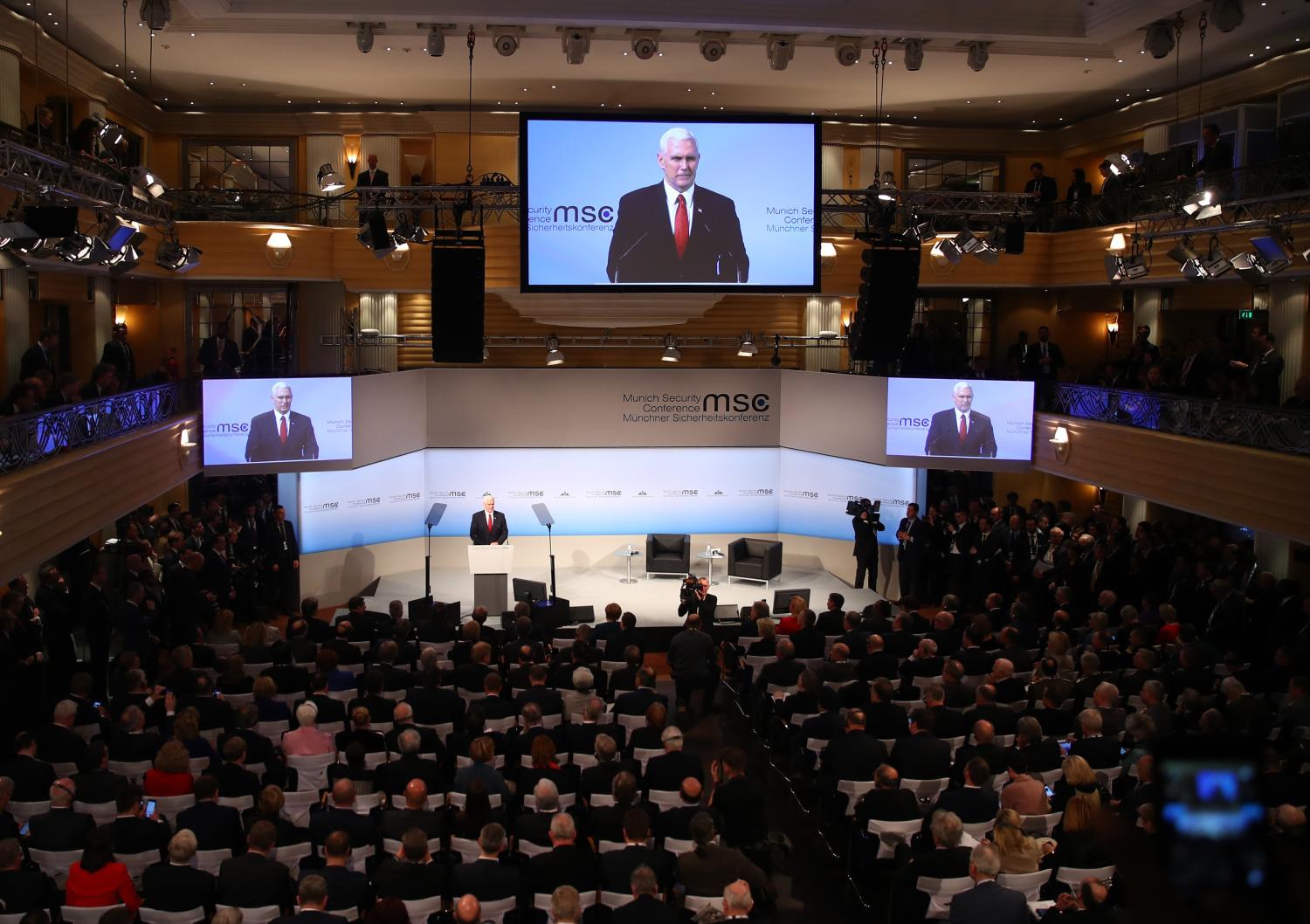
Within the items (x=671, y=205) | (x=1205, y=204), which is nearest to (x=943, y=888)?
(x=1205, y=204)

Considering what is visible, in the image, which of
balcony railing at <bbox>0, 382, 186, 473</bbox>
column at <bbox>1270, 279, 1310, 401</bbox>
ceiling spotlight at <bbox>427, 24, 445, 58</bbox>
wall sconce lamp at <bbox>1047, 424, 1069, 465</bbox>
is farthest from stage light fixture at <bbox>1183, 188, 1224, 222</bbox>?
balcony railing at <bbox>0, 382, 186, 473</bbox>

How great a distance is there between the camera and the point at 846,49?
1544 cm

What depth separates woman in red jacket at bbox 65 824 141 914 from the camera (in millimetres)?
6691

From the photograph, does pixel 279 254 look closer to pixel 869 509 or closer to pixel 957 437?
pixel 869 509

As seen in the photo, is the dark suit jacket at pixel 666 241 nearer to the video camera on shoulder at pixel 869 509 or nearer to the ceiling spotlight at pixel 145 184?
the video camera on shoulder at pixel 869 509

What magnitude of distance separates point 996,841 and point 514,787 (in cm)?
341

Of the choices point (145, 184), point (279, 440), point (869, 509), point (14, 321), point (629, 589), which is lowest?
point (629, 589)

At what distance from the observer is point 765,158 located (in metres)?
15.3

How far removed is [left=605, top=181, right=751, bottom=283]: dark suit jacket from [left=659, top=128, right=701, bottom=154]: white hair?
0.45 metres

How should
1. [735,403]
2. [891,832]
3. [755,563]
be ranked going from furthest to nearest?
[735,403], [755,563], [891,832]

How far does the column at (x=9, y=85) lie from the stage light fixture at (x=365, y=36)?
3981mm

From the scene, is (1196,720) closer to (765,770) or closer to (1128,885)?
(765,770)

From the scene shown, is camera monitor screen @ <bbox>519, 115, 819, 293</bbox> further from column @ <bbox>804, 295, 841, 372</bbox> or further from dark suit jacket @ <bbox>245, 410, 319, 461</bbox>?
column @ <bbox>804, 295, 841, 372</bbox>

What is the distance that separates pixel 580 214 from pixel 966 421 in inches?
245
